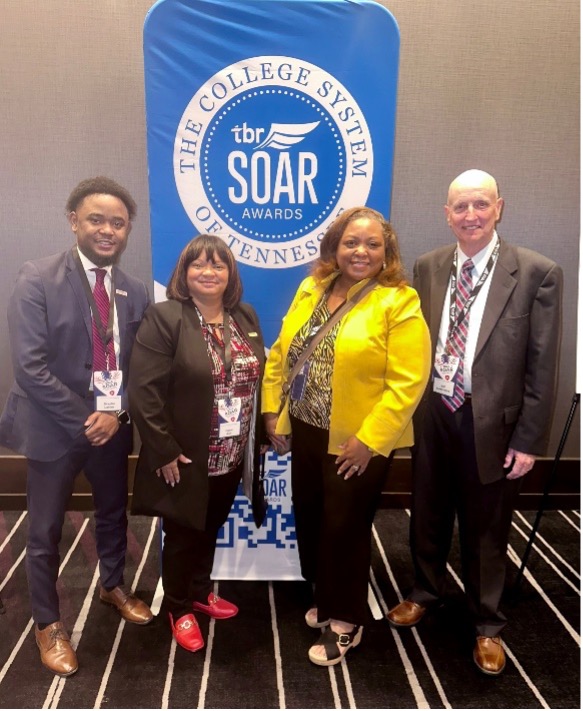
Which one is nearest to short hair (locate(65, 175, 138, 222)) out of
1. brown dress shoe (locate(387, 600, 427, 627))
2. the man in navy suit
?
the man in navy suit

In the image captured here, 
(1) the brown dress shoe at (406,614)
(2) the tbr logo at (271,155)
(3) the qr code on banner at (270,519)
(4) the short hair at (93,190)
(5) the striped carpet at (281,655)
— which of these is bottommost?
(5) the striped carpet at (281,655)

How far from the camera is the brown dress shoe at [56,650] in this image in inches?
79.8

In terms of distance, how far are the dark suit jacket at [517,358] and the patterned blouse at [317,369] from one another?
20.1 inches

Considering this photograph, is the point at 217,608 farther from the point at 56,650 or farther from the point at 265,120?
the point at 265,120

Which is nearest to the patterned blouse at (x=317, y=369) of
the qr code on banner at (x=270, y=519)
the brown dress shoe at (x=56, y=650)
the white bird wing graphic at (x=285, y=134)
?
the qr code on banner at (x=270, y=519)

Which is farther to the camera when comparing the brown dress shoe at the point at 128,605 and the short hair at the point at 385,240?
the brown dress shoe at the point at 128,605

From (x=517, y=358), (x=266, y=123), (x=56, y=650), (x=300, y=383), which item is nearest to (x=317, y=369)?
(x=300, y=383)

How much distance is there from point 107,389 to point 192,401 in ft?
1.02

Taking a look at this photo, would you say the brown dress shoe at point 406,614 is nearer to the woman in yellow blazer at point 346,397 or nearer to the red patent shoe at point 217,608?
the woman in yellow blazer at point 346,397

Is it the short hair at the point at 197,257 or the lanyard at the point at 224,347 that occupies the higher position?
the short hair at the point at 197,257

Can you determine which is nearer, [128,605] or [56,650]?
[56,650]

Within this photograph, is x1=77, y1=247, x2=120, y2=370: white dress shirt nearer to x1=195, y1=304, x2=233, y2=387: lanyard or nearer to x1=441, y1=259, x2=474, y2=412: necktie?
x1=195, y1=304, x2=233, y2=387: lanyard

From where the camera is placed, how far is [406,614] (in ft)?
7.68

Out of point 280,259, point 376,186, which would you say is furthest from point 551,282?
point 280,259
